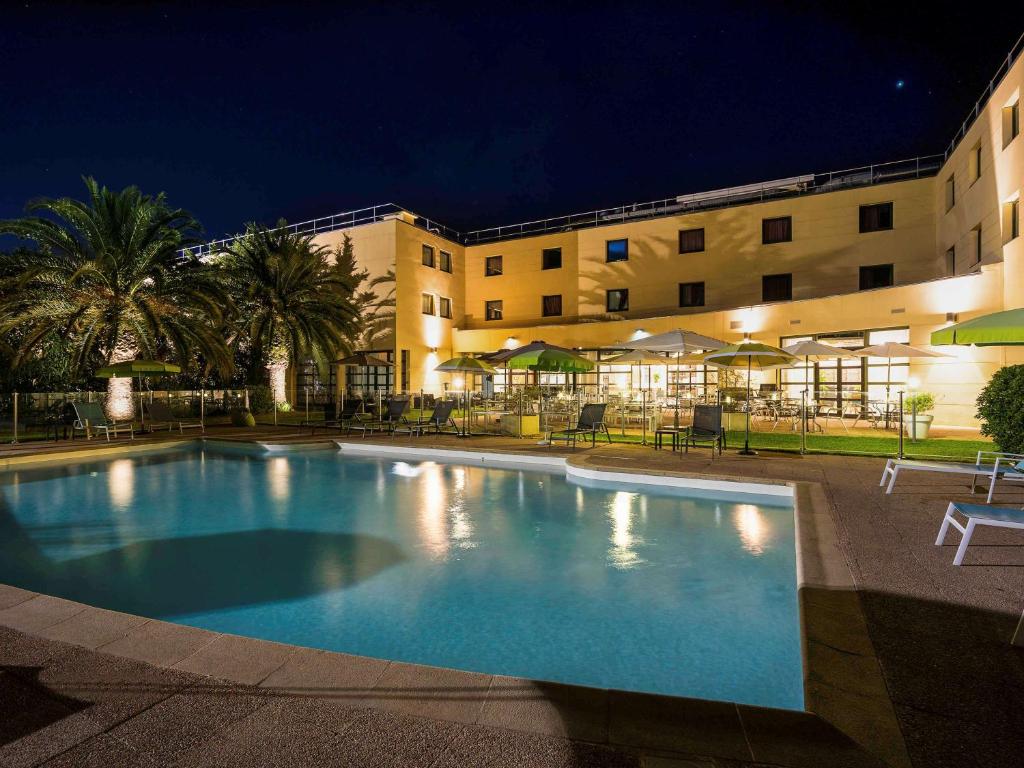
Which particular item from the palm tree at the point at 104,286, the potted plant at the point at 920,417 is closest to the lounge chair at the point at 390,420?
the palm tree at the point at 104,286

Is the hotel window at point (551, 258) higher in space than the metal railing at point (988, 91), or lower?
lower

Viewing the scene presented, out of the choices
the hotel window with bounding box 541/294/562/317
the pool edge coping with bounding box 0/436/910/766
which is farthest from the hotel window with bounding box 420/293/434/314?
the pool edge coping with bounding box 0/436/910/766

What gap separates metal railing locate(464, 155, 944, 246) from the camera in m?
20.2

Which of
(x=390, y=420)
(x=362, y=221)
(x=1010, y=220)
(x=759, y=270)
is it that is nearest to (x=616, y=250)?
(x=759, y=270)

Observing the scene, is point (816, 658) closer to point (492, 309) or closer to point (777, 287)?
point (777, 287)

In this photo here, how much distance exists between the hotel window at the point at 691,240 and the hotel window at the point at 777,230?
2.46 metres

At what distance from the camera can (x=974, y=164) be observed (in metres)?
15.6

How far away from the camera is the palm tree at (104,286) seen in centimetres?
1475

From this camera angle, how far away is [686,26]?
27766 mm

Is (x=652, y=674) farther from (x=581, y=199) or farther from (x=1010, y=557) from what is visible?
(x=581, y=199)

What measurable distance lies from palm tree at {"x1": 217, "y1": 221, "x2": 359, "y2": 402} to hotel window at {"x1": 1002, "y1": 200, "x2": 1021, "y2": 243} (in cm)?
1970

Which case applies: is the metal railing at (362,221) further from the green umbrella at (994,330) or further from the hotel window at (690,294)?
the green umbrella at (994,330)

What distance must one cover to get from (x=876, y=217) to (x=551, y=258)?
1331cm

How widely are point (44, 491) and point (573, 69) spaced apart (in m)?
35.7
